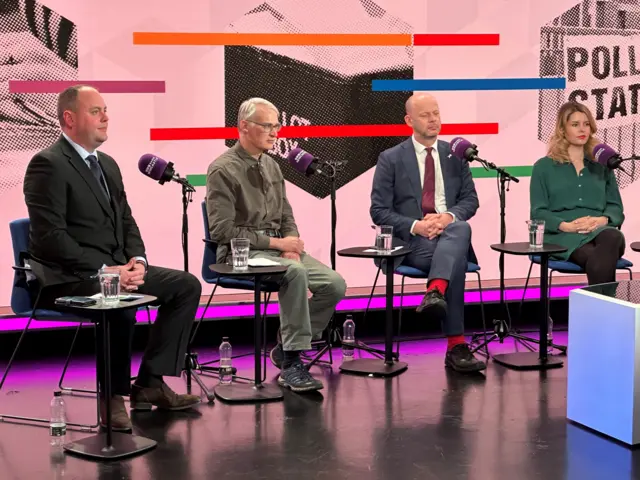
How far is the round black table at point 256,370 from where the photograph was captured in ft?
16.3

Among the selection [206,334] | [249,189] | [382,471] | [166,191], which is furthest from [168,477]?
[166,191]

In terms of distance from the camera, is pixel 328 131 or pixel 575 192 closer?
pixel 575 192

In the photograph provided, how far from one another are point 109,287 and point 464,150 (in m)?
2.63

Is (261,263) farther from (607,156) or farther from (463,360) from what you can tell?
(607,156)

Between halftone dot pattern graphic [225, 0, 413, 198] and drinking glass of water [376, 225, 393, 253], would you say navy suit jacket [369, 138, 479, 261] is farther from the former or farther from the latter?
halftone dot pattern graphic [225, 0, 413, 198]

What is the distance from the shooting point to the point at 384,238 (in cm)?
565

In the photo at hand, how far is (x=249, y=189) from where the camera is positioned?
553cm

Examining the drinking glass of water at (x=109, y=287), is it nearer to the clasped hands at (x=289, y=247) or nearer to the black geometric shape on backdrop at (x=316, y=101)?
the clasped hands at (x=289, y=247)

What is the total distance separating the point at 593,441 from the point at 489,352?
1.78m

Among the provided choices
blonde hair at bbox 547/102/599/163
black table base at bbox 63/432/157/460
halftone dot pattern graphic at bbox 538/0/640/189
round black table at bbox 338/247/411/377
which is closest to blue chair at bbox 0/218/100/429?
black table base at bbox 63/432/157/460

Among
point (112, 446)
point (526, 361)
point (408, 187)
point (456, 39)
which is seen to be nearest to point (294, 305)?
point (408, 187)

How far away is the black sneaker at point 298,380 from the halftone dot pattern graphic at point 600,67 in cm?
310

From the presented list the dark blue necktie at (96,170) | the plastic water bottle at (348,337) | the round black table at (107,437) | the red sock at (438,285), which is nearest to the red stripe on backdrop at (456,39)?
the plastic water bottle at (348,337)

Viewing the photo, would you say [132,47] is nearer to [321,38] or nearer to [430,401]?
[321,38]
